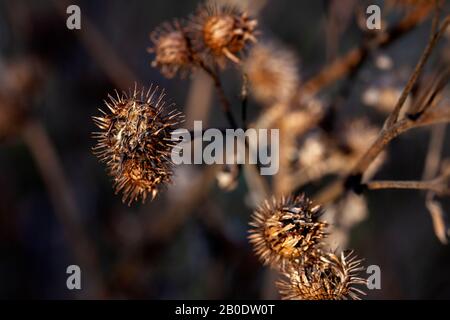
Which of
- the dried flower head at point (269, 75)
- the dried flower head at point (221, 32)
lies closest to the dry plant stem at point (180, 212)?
the dried flower head at point (269, 75)

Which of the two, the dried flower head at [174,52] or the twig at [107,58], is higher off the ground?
the twig at [107,58]

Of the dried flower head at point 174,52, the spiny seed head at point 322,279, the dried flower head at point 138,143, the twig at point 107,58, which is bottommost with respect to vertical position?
the spiny seed head at point 322,279

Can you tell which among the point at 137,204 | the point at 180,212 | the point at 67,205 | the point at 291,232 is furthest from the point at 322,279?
the point at 137,204

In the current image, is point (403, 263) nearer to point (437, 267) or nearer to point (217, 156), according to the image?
point (437, 267)

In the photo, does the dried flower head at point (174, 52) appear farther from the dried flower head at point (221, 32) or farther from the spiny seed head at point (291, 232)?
the spiny seed head at point (291, 232)

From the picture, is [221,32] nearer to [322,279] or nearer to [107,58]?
[322,279]
